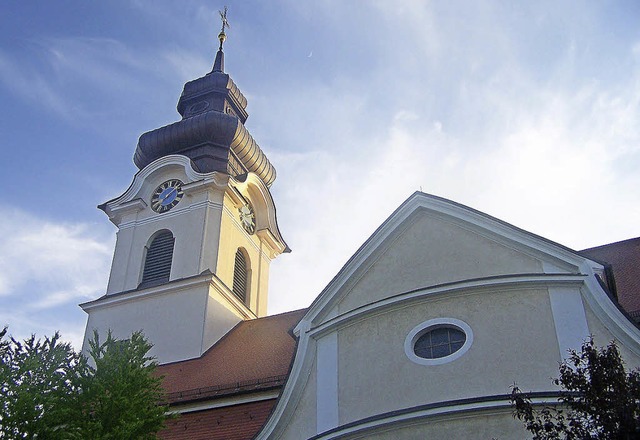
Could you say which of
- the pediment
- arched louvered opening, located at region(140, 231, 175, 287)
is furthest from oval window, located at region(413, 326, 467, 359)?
arched louvered opening, located at region(140, 231, 175, 287)

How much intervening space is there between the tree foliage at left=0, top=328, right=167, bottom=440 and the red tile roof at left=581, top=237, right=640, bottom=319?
25.2 ft

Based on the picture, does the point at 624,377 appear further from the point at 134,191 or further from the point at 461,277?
the point at 134,191

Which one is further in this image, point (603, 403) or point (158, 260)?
point (158, 260)

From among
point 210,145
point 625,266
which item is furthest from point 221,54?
point 625,266

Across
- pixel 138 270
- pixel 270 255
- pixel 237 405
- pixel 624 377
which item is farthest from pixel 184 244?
pixel 624 377

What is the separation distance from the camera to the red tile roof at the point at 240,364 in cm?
1567

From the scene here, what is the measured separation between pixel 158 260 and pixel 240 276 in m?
2.57

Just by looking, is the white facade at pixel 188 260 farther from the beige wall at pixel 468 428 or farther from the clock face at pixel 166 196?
the beige wall at pixel 468 428

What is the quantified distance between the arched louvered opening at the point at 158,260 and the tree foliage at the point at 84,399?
34.2 feet

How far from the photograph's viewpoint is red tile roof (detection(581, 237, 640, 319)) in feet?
44.8

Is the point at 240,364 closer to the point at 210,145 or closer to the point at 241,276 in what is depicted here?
the point at 241,276

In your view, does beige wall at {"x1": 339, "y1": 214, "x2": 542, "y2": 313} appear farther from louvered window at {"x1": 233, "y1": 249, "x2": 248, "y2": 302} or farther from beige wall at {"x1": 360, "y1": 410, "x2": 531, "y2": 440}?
louvered window at {"x1": 233, "y1": 249, "x2": 248, "y2": 302}

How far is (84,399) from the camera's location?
10914 mm

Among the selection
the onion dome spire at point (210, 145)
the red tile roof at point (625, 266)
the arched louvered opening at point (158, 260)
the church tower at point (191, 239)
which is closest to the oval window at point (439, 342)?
the red tile roof at point (625, 266)
